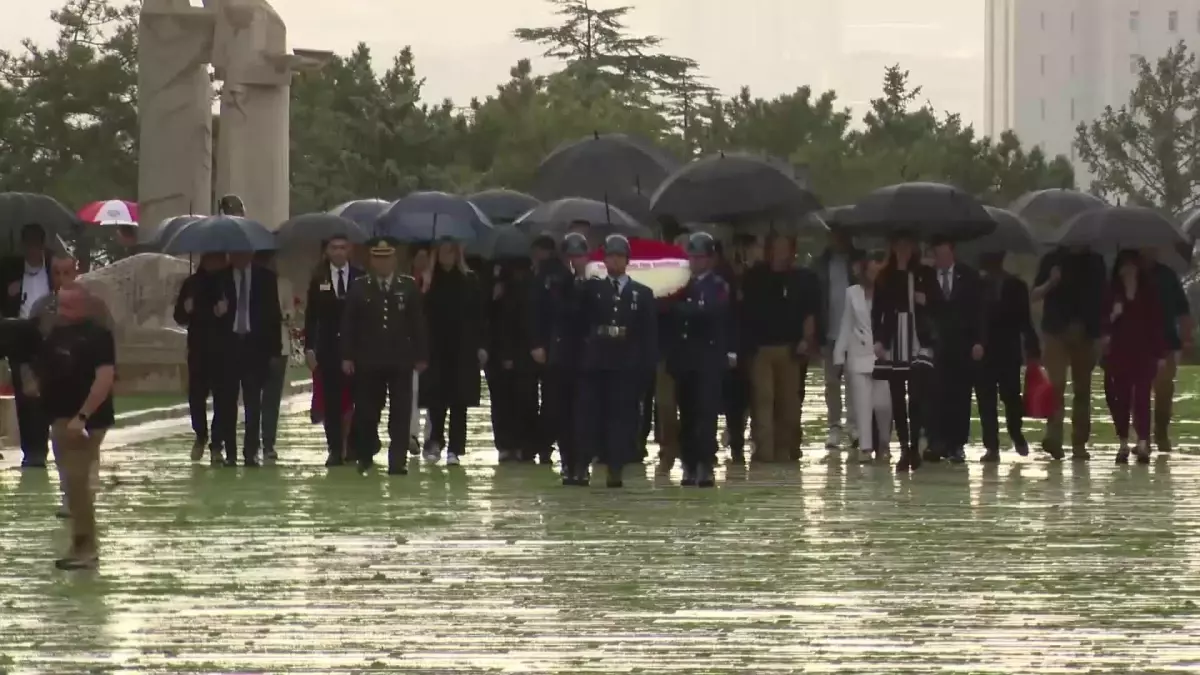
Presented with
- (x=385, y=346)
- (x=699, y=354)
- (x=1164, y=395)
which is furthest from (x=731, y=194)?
(x=1164, y=395)

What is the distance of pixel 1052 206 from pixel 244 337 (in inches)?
458

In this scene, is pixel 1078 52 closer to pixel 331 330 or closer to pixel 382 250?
pixel 331 330

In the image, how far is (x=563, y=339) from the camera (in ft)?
68.7

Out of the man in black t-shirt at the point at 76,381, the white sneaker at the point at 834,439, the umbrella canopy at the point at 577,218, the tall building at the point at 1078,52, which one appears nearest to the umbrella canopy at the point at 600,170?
the umbrella canopy at the point at 577,218

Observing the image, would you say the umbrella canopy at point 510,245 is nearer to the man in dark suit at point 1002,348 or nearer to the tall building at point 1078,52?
the man in dark suit at point 1002,348

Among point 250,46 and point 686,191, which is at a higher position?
point 250,46

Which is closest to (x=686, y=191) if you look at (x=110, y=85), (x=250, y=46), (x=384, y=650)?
(x=384, y=650)

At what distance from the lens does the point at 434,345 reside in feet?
78.6

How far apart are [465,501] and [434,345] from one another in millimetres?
4706

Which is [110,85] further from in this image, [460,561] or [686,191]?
[460,561]

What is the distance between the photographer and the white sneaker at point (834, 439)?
25641mm

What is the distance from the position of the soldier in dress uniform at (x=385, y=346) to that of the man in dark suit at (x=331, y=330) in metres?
0.83

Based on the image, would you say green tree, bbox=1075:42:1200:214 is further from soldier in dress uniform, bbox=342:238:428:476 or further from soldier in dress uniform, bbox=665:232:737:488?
soldier in dress uniform, bbox=665:232:737:488

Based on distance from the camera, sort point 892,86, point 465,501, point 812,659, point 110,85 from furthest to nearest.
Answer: point 892,86
point 110,85
point 465,501
point 812,659
